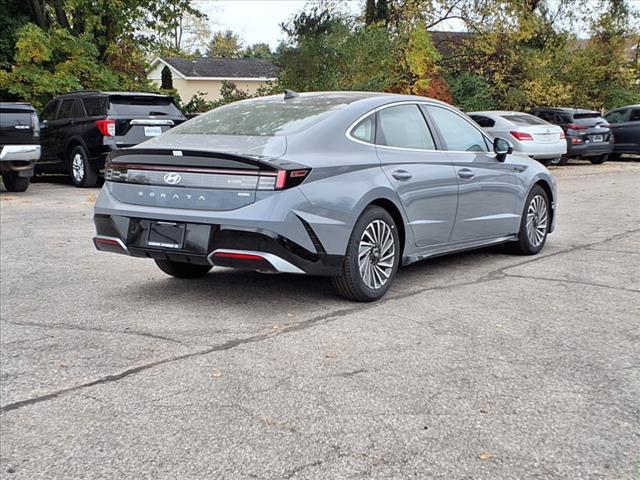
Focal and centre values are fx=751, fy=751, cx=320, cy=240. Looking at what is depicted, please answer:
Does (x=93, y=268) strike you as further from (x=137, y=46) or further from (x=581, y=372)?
(x=137, y=46)

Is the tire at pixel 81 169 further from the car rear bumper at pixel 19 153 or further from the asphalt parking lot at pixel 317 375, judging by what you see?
the asphalt parking lot at pixel 317 375

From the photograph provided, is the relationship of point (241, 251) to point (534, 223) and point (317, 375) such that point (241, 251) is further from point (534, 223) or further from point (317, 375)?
point (534, 223)

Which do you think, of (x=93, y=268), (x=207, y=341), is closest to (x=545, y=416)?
(x=207, y=341)

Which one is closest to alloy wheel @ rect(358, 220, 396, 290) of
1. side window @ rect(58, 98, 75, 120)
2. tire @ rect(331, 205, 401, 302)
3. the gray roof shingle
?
tire @ rect(331, 205, 401, 302)

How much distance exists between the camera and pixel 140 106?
14078mm

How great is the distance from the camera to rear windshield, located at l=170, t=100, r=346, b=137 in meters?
5.55

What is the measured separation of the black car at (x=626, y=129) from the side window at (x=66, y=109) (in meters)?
16.2

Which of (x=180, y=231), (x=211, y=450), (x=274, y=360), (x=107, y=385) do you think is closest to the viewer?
(x=211, y=450)

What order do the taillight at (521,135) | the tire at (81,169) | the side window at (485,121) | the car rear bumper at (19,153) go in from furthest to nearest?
the side window at (485,121)
the taillight at (521,135)
the tire at (81,169)
the car rear bumper at (19,153)

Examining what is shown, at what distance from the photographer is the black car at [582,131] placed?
21.1m

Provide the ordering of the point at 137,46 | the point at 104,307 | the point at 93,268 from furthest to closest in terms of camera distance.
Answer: the point at 137,46, the point at 93,268, the point at 104,307

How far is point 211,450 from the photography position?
3182 mm

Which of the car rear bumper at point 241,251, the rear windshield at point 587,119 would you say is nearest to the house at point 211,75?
the rear windshield at point 587,119

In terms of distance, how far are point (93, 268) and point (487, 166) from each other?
3.76 m
